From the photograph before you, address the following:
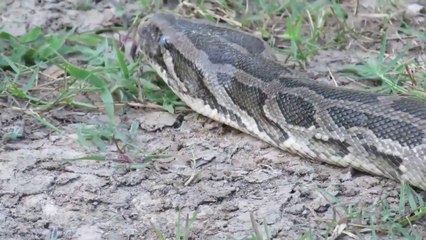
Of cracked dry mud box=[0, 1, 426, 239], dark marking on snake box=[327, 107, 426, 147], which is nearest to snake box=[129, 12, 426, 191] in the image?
dark marking on snake box=[327, 107, 426, 147]

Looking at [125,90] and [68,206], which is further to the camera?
[125,90]

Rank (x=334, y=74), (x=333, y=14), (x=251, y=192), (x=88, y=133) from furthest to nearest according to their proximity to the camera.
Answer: (x=333, y=14) < (x=334, y=74) < (x=88, y=133) < (x=251, y=192)

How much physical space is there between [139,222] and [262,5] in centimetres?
263

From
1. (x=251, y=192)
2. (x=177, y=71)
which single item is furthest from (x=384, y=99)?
(x=177, y=71)

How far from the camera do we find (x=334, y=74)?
18.1 feet

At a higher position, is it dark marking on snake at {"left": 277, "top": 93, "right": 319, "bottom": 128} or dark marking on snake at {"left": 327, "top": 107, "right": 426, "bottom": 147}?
dark marking on snake at {"left": 327, "top": 107, "right": 426, "bottom": 147}

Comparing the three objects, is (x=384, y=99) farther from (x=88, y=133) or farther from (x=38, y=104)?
(x=38, y=104)

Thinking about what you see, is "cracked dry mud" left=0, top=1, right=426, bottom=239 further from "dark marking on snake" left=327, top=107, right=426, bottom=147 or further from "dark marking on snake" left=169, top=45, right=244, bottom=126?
"dark marking on snake" left=327, top=107, right=426, bottom=147

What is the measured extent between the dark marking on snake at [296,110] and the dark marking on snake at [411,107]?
0.44 metres

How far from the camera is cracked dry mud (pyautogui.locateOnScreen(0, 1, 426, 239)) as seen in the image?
4012 millimetres

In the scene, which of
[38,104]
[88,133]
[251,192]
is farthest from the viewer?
[38,104]

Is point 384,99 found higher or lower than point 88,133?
higher

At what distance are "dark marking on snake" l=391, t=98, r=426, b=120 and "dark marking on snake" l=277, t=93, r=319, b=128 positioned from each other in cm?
44

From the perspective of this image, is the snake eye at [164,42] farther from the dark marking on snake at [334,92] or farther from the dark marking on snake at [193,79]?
the dark marking on snake at [334,92]
